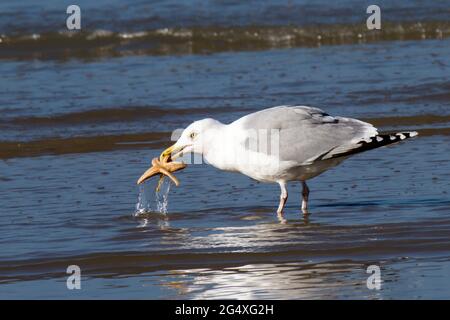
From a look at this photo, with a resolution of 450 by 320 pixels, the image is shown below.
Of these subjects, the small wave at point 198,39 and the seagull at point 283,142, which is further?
the small wave at point 198,39

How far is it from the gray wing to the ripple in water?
91 centimetres

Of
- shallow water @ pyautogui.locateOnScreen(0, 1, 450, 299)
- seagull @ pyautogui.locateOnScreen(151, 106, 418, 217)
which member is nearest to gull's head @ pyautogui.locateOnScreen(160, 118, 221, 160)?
seagull @ pyautogui.locateOnScreen(151, 106, 418, 217)

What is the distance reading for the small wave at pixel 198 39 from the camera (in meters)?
15.5

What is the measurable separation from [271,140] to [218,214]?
660 mm

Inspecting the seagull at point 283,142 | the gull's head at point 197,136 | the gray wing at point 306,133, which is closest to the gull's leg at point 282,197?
the seagull at point 283,142

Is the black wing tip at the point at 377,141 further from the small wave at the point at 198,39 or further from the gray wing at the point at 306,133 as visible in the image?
the small wave at the point at 198,39

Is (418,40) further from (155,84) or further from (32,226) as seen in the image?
(32,226)

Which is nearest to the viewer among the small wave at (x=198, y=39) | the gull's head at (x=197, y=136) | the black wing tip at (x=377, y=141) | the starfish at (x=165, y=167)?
the black wing tip at (x=377, y=141)

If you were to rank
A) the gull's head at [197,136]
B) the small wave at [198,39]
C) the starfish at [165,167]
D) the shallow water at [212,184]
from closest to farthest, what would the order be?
1. the shallow water at [212,184]
2. the gull's head at [197,136]
3. the starfish at [165,167]
4. the small wave at [198,39]

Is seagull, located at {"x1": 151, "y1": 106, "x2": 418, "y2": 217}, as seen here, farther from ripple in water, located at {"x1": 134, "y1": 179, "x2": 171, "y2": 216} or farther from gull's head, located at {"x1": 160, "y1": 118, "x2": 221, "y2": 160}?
ripple in water, located at {"x1": 134, "y1": 179, "x2": 171, "y2": 216}

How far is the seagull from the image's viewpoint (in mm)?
7520

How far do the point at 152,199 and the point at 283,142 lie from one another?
1.20 meters

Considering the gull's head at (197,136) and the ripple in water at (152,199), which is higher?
the gull's head at (197,136)

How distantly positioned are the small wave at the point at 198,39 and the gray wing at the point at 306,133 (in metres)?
7.79
